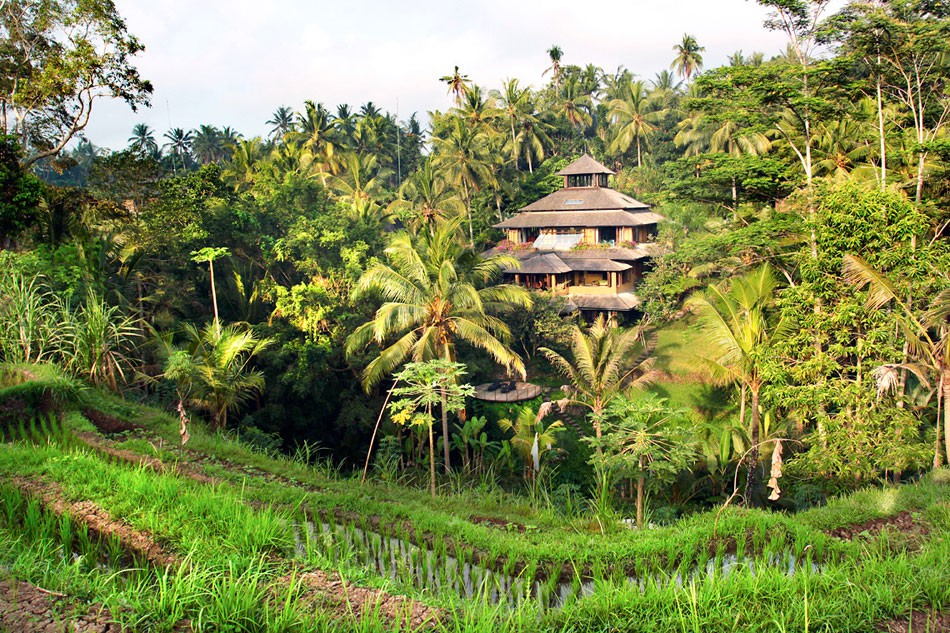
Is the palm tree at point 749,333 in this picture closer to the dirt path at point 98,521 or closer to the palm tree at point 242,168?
the dirt path at point 98,521

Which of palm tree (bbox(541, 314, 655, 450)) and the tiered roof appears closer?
palm tree (bbox(541, 314, 655, 450))

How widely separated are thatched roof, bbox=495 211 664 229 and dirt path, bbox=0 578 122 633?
2929 cm

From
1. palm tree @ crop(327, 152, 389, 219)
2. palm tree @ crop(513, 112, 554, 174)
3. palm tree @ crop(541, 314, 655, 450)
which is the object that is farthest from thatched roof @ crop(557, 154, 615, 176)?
palm tree @ crop(541, 314, 655, 450)

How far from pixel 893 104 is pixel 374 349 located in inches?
629

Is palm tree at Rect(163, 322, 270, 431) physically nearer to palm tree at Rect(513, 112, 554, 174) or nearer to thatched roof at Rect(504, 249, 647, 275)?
thatched roof at Rect(504, 249, 647, 275)

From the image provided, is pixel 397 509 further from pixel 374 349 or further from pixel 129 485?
pixel 374 349

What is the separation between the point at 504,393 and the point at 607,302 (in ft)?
31.7

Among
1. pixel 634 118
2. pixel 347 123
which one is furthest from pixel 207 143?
pixel 634 118

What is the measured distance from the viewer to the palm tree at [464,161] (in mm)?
33562

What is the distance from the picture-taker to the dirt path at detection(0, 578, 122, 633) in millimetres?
4520

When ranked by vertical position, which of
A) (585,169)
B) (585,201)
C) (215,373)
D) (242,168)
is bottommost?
(215,373)

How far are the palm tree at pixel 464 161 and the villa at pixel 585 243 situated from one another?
2798mm

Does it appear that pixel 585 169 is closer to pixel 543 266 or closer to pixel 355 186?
pixel 543 266

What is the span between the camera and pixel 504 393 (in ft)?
70.0
